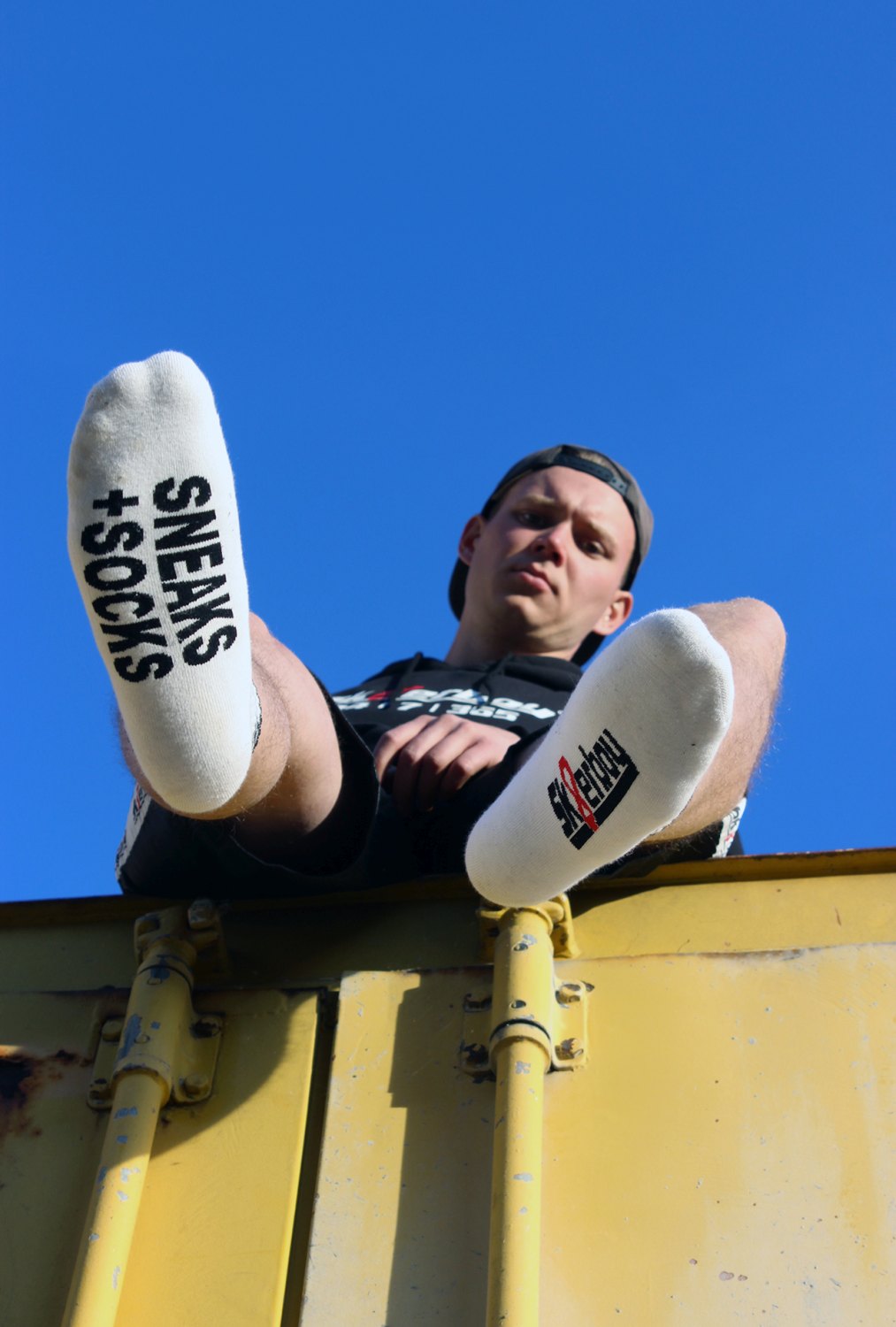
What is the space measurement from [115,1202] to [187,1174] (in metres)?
0.08

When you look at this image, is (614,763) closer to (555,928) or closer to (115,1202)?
(555,928)

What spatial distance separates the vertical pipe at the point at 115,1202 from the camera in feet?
3.92

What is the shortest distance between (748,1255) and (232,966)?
61cm

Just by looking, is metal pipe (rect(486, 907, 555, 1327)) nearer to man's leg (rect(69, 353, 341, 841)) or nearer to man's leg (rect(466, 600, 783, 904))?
man's leg (rect(466, 600, 783, 904))

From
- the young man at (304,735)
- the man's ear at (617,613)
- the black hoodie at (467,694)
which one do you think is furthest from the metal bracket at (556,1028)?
the man's ear at (617,613)

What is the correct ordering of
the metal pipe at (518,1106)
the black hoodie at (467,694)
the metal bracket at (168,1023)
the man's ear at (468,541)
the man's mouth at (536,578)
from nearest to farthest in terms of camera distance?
A: the metal pipe at (518,1106)
the metal bracket at (168,1023)
the black hoodie at (467,694)
the man's mouth at (536,578)
the man's ear at (468,541)

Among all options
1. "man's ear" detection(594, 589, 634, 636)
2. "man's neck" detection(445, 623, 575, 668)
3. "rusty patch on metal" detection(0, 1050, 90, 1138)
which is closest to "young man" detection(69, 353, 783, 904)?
"rusty patch on metal" detection(0, 1050, 90, 1138)

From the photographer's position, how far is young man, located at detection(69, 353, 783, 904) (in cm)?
127

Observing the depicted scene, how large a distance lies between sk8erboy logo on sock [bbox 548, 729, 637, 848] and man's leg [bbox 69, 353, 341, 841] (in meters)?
0.28

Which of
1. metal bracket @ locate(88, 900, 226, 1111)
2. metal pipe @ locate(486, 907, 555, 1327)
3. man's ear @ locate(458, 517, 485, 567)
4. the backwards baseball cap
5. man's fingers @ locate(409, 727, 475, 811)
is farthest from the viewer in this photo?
man's ear @ locate(458, 517, 485, 567)

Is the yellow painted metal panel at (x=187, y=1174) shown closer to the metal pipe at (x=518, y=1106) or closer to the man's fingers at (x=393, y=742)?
the metal pipe at (x=518, y=1106)

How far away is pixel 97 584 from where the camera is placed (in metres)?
1.27

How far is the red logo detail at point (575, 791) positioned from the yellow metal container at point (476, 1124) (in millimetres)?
156

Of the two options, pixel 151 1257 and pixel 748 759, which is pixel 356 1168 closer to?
pixel 151 1257
